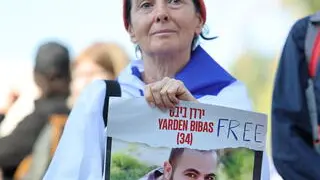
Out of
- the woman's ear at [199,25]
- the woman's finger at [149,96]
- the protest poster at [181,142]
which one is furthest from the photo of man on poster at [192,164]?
the woman's ear at [199,25]

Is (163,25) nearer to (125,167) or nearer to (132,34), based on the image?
(132,34)

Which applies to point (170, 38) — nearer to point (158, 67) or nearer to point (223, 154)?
point (158, 67)

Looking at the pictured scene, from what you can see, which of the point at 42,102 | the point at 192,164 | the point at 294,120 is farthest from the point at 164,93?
the point at 42,102

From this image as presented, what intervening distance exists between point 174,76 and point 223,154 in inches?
9.8

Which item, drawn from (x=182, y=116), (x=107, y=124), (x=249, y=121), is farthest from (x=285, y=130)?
(x=107, y=124)

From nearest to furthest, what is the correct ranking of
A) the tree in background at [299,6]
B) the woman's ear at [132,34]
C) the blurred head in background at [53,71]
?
1. the woman's ear at [132,34]
2. the blurred head in background at [53,71]
3. the tree in background at [299,6]

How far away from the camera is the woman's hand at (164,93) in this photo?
83.7 inches

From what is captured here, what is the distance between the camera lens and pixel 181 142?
2.15 metres

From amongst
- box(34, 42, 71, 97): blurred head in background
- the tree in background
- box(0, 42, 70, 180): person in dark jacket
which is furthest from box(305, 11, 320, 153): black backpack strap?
the tree in background

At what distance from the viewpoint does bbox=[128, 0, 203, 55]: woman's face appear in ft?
7.45

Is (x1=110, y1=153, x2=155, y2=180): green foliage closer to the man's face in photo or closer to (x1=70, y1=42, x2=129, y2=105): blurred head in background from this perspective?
the man's face in photo

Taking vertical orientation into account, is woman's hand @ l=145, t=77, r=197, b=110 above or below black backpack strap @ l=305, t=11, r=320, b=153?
below

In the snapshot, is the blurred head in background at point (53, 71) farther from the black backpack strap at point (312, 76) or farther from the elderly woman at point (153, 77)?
the black backpack strap at point (312, 76)

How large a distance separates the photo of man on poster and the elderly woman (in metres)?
0.12
